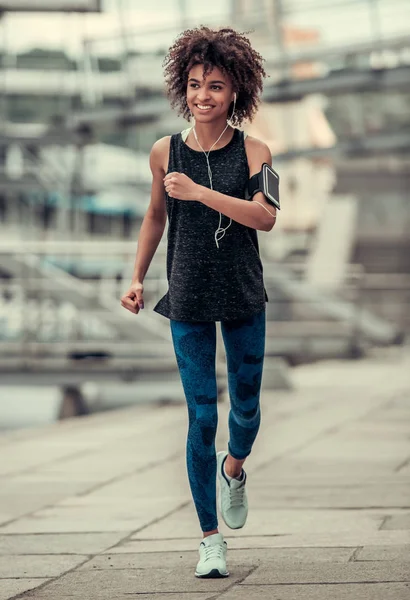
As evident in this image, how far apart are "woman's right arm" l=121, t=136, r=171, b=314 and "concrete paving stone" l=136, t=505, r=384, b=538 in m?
1.27

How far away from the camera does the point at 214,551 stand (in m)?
4.45

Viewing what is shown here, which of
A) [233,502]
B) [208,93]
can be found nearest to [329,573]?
[233,502]

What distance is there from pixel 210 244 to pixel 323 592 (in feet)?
3.66

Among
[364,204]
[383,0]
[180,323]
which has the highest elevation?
[383,0]

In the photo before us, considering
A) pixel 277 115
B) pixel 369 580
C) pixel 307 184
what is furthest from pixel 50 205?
pixel 369 580

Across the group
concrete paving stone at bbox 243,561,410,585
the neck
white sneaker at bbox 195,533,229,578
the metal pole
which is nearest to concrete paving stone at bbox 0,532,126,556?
white sneaker at bbox 195,533,229,578

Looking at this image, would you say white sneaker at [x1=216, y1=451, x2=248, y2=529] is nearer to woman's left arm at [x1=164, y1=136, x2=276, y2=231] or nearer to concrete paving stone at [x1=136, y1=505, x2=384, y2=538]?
concrete paving stone at [x1=136, y1=505, x2=384, y2=538]

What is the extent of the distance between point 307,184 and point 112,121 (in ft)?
33.4

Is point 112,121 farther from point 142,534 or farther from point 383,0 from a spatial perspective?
point 142,534

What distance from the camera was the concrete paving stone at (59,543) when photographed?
5133 mm

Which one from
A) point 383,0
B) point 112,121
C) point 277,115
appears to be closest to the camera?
point 383,0

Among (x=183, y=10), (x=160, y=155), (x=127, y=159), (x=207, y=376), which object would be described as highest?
(x=183, y=10)

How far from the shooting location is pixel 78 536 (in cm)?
547

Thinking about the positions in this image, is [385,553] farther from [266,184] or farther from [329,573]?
[266,184]
